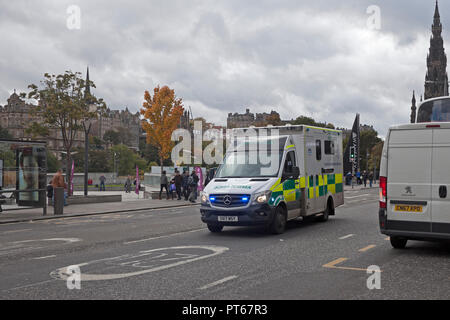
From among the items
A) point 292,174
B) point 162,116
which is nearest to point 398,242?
point 292,174

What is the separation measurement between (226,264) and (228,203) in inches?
142

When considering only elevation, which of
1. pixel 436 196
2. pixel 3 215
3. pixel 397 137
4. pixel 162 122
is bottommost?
pixel 3 215

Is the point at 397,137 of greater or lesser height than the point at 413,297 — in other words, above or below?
above

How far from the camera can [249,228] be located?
1376cm

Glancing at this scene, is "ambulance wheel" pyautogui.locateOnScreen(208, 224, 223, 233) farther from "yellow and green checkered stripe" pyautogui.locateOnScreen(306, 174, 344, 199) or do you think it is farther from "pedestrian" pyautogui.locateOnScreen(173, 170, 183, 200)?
"pedestrian" pyautogui.locateOnScreen(173, 170, 183, 200)

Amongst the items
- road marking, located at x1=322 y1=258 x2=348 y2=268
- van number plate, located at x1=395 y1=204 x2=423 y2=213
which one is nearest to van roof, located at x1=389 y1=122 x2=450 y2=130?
van number plate, located at x1=395 y1=204 x2=423 y2=213

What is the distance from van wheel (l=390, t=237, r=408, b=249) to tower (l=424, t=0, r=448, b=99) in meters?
115

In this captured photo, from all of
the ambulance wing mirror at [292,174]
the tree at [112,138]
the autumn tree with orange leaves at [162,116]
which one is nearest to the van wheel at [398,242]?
the ambulance wing mirror at [292,174]

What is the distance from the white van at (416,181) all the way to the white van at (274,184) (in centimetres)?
311

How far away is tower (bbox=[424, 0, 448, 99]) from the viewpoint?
116000 mm

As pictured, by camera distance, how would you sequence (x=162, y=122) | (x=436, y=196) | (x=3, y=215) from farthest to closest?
(x=162, y=122) < (x=3, y=215) < (x=436, y=196)

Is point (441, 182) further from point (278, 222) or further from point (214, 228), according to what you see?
point (214, 228)
